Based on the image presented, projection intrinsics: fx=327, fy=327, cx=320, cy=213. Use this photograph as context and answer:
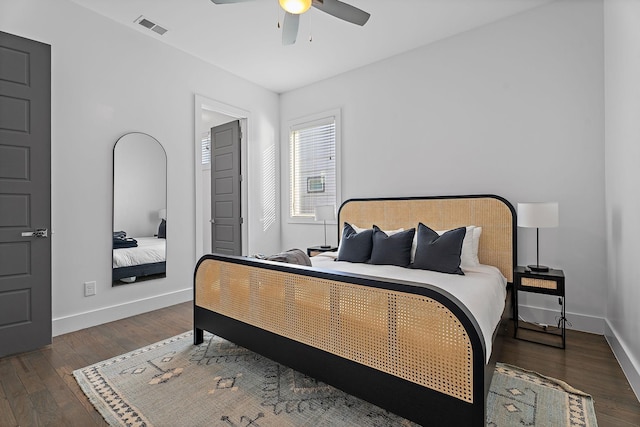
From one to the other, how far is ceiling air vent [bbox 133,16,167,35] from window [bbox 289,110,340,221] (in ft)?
6.96

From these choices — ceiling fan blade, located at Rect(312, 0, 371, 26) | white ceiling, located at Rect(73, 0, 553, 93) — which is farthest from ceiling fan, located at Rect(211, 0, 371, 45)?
white ceiling, located at Rect(73, 0, 553, 93)

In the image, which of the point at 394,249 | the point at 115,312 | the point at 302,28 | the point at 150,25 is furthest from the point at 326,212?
the point at 150,25

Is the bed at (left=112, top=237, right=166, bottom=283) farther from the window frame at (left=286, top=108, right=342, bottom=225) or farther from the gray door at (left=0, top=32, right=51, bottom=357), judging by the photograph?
the window frame at (left=286, top=108, right=342, bottom=225)

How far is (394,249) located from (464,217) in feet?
2.96

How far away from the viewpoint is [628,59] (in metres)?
2.17

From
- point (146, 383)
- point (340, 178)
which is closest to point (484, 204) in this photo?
point (340, 178)

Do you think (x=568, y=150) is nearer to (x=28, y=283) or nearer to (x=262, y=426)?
(x=262, y=426)

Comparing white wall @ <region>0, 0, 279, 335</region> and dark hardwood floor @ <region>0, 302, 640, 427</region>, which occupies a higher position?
white wall @ <region>0, 0, 279, 335</region>

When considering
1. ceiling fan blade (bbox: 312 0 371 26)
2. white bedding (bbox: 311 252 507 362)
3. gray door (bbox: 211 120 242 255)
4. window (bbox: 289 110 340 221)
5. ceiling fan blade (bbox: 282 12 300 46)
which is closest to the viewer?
white bedding (bbox: 311 252 507 362)

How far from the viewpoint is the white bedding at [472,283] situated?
6.43ft

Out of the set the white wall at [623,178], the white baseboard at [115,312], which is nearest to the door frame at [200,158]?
the white baseboard at [115,312]

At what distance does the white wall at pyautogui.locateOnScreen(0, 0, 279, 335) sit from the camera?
9.79 ft

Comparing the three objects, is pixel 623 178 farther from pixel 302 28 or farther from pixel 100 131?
pixel 100 131

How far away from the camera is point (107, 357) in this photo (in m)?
A: 2.52
